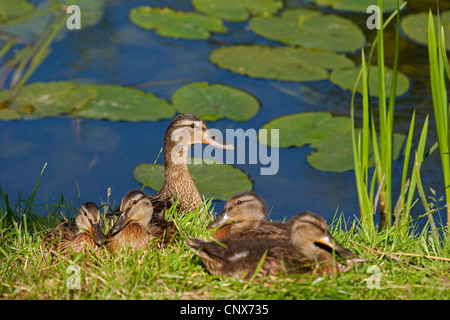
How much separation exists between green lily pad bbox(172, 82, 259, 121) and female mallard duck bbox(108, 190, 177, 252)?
3.51 metres

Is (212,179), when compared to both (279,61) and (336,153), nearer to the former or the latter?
(336,153)

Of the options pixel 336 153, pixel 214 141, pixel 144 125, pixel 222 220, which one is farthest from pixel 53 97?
pixel 222 220

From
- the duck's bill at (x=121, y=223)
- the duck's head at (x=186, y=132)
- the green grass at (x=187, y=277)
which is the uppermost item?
the duck's head at (x=186, y=132)

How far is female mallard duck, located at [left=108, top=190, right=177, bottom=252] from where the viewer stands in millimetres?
4328

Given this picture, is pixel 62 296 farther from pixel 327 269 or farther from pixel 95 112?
pixel 95 112

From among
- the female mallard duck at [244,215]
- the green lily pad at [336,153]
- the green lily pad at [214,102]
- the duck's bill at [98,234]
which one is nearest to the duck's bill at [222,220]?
the female mallard duck at [244,215]

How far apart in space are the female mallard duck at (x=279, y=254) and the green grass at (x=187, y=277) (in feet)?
0.21

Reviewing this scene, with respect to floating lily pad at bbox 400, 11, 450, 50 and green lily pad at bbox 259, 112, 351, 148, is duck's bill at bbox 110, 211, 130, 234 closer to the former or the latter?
green lily pad at bbox 259, 112, 351, 148

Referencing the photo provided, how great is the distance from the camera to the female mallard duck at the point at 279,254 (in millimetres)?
3879

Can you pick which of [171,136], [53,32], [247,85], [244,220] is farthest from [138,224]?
[53,32]

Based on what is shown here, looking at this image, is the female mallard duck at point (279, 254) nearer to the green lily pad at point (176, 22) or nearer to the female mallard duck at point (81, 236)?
the female mallard duck at point (81, 236)

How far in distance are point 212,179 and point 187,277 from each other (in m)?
3.15

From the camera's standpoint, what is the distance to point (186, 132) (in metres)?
5.96
